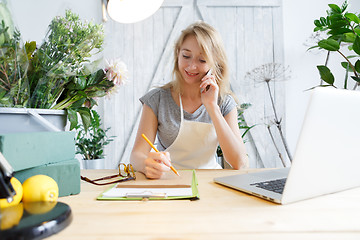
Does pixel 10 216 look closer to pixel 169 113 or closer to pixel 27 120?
pixel 27 120

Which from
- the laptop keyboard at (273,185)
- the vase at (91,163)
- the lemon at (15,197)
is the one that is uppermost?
the lemon at (15,197)

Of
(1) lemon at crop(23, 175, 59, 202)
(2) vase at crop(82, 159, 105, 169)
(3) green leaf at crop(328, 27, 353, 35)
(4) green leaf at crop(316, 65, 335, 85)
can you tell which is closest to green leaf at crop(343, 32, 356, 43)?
(3) green leaf at crop(328, 27, 353, 35)

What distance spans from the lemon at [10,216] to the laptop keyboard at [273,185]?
1.77ft

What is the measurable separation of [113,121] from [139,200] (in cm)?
221

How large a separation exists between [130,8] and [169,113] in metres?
0.63

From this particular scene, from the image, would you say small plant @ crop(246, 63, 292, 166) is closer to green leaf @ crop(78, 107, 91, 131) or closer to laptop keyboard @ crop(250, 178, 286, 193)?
laptop keyboard @ crop(250, 178, 286, 193)

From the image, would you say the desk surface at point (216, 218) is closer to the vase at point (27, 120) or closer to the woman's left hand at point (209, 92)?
the vase at point (27, 120)

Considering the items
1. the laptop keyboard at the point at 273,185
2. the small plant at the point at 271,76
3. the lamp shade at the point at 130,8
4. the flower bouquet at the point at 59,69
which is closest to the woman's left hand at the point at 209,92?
the lamp shade at the point at 130,8

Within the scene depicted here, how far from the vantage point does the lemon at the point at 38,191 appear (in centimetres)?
52

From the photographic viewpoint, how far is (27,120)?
66 cm

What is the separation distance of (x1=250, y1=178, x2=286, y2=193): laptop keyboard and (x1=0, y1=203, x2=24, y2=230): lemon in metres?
0.54

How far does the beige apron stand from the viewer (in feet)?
4.77

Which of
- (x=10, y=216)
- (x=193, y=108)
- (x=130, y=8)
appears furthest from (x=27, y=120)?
(x=193, y=108)

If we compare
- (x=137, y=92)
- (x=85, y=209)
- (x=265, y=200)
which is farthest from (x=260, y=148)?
(x=85, y=209)
